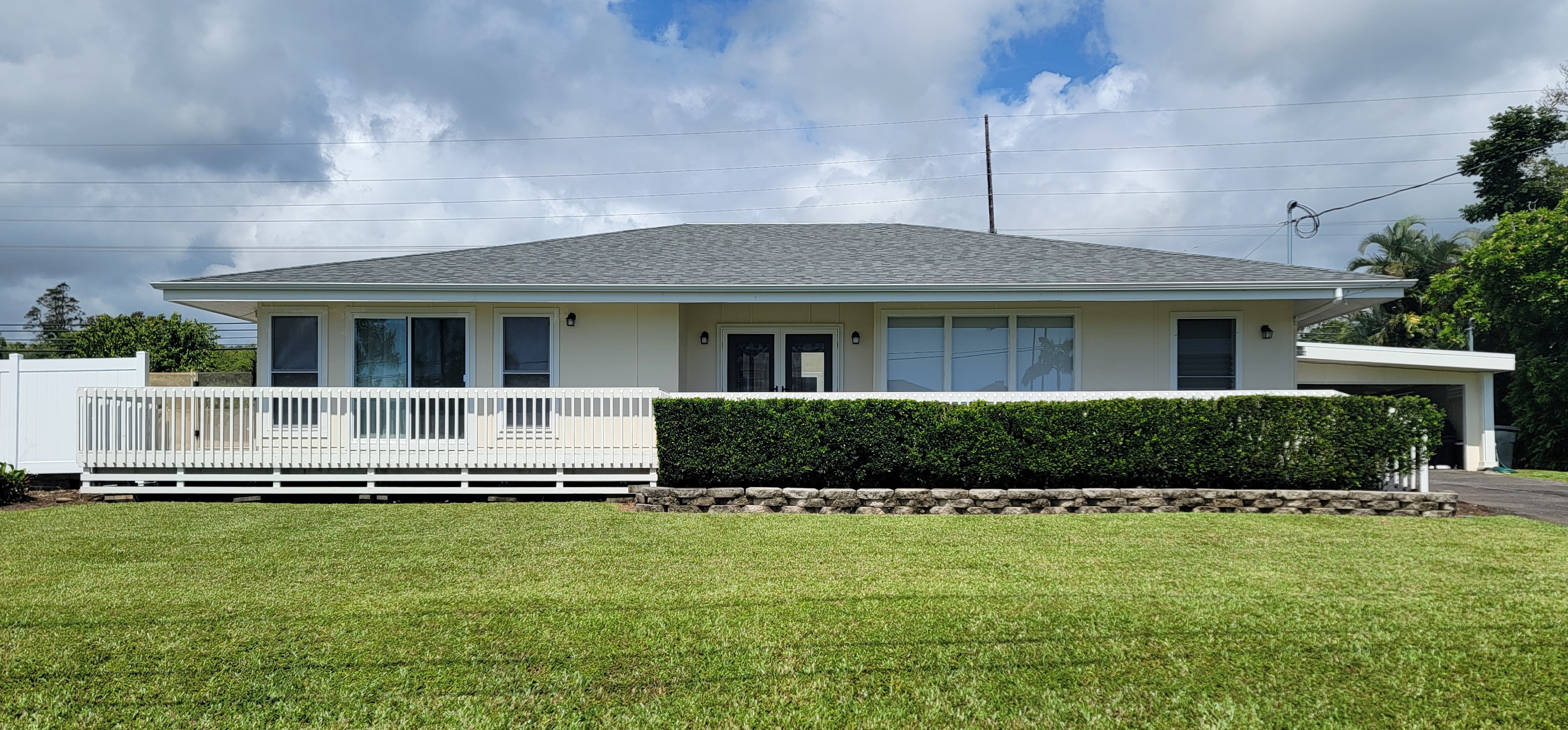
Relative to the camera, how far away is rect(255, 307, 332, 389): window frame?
10.7m

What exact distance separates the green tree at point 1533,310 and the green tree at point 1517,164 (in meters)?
7.22

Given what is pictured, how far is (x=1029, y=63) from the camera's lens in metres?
18.8

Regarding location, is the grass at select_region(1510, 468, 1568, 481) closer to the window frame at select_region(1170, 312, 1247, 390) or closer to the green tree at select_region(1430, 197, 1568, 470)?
the green tree at select_region(1430, 197, 1568, 470)

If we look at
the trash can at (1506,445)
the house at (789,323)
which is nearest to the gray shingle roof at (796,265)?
the house at (789,323)

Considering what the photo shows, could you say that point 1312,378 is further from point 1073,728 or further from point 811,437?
point 1073,728

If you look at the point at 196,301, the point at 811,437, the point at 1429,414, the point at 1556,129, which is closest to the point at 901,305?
the point at 811,437

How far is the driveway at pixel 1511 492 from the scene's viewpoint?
887cm

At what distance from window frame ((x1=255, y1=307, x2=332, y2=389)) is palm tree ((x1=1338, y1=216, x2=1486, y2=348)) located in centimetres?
3272

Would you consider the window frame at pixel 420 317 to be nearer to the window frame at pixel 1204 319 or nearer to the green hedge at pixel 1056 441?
the green hedge at pixel 1056 441

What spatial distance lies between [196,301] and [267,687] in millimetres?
8493

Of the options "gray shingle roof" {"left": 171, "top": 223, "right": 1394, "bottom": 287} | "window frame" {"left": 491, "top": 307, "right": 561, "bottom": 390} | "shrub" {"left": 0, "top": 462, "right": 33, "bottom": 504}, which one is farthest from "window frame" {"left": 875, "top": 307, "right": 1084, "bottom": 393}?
"shrub" {"left": 0, "top": 462, "right": 33, "bottom": 504}

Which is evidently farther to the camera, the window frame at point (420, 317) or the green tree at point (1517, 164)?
the green tree at point (1517, 164)

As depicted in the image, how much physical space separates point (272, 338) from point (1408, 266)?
1391 inches

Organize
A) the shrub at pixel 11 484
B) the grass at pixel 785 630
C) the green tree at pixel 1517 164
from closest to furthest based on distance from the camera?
the grass at pixel 785 630 → the shrub at pixel 11 484 → the green tree at pixel 1517 164
